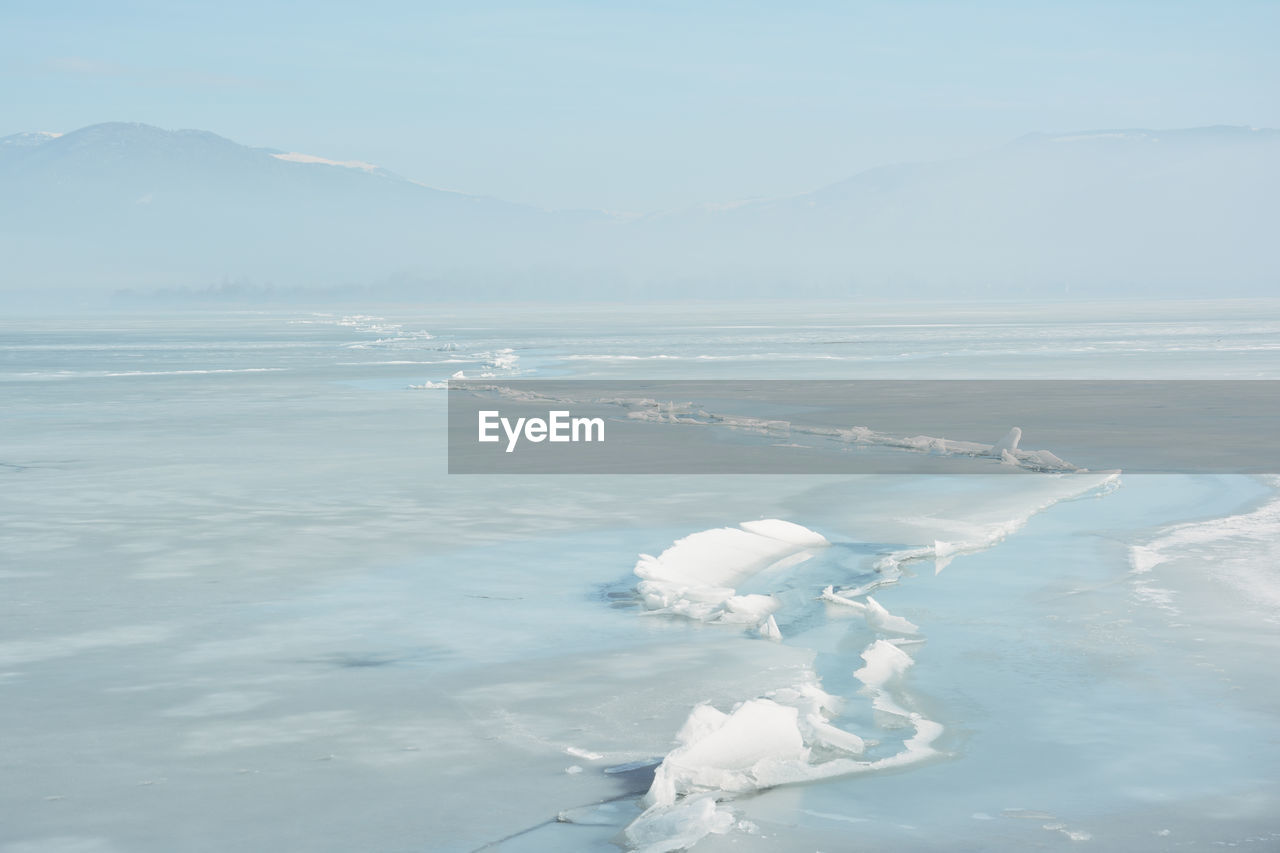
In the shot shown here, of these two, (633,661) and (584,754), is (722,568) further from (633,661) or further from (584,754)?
(584,754)

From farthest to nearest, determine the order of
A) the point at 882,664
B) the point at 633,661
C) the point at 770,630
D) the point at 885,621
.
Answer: the point at 885,621
the point at 770,630
the point at 633,661
the point at 882,664

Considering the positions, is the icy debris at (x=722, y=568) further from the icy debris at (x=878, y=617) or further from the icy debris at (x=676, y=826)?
the icy debris at (x=676, y=826)

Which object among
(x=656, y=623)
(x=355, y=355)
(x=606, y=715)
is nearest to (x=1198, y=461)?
(x=656, y=623)

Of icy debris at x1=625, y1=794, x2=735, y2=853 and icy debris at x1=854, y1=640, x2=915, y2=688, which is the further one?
icy debris at x1=854, y1=640, x2=915, y2=688

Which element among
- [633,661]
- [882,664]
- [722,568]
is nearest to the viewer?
[882,664]

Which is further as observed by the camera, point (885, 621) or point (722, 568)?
point (722, 568)

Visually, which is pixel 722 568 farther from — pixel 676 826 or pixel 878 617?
pixel 676 826

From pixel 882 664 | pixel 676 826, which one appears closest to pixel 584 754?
pixel 676 826

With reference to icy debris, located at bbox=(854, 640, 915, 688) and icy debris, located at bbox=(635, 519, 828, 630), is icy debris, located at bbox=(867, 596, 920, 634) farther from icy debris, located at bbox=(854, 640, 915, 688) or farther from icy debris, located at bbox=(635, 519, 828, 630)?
icy debris, located at bbox=(635, 519, 828, 630)

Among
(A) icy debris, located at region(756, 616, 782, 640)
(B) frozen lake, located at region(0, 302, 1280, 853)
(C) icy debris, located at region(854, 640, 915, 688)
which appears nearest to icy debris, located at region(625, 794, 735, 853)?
(B) frozen lake, located at region(0, 302, 1280, 853)
